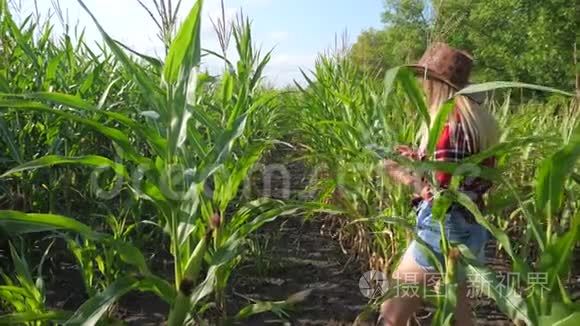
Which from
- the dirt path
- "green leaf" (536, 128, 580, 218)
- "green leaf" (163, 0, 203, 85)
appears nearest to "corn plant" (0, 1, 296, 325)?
"green leaf" (163, 0, 203, 85)

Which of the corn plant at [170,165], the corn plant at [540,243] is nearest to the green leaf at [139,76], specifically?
the corn plant at [170,165]

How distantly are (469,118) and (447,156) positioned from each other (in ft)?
0.43

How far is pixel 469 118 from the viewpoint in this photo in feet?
5.05

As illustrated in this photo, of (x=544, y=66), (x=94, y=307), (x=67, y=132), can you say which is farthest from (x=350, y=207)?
(x=544, y=66)

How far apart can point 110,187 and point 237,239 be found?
1060 millimetres

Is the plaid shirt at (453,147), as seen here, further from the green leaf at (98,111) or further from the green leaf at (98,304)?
the green leaf at (98,304)

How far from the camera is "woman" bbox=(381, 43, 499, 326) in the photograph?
152 centimetres

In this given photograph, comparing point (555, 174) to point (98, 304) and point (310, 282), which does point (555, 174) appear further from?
point (310, 282)

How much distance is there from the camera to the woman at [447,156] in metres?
1.52

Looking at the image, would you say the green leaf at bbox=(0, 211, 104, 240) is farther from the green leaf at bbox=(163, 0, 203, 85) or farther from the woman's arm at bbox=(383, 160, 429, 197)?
the woman's arm at bbox=(383, 160, 429, 197)

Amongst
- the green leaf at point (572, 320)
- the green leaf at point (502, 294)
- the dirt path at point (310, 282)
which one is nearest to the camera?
the green leaf at point (572, 320)

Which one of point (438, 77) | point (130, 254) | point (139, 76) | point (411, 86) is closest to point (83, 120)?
point (139, 76)

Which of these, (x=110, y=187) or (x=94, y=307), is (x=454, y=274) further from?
(x=110, y=187)

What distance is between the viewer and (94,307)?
3.87ft
